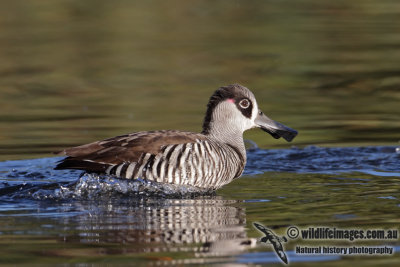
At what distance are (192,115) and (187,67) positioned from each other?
16.9 ft

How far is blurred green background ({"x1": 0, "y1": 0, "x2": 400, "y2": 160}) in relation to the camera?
1434 cm

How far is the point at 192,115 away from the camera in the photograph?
15.0 metres

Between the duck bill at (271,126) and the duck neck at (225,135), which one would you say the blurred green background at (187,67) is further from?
the duck neck at (225,135)

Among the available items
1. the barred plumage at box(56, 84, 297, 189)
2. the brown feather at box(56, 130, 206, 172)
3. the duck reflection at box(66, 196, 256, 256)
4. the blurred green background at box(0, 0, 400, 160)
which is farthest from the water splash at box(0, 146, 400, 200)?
the blurred green background at box(0, 0, 400, 160)

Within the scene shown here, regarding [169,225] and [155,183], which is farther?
[155,183]

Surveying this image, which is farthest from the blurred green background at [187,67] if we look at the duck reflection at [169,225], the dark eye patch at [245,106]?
the duck reflection at [169,225]

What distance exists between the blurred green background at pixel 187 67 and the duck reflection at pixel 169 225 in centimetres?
365

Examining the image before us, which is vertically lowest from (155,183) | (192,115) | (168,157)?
(155,183)

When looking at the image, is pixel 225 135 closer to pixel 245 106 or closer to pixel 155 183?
pixel 245 106

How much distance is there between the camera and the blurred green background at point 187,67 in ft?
47.1

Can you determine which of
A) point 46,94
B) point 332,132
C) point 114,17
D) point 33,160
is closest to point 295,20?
point 114,17

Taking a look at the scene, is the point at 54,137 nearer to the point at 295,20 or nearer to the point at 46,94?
the point at 46,94

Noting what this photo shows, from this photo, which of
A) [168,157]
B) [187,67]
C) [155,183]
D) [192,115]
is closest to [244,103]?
[168,157]

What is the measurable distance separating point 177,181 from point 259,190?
100 cm
